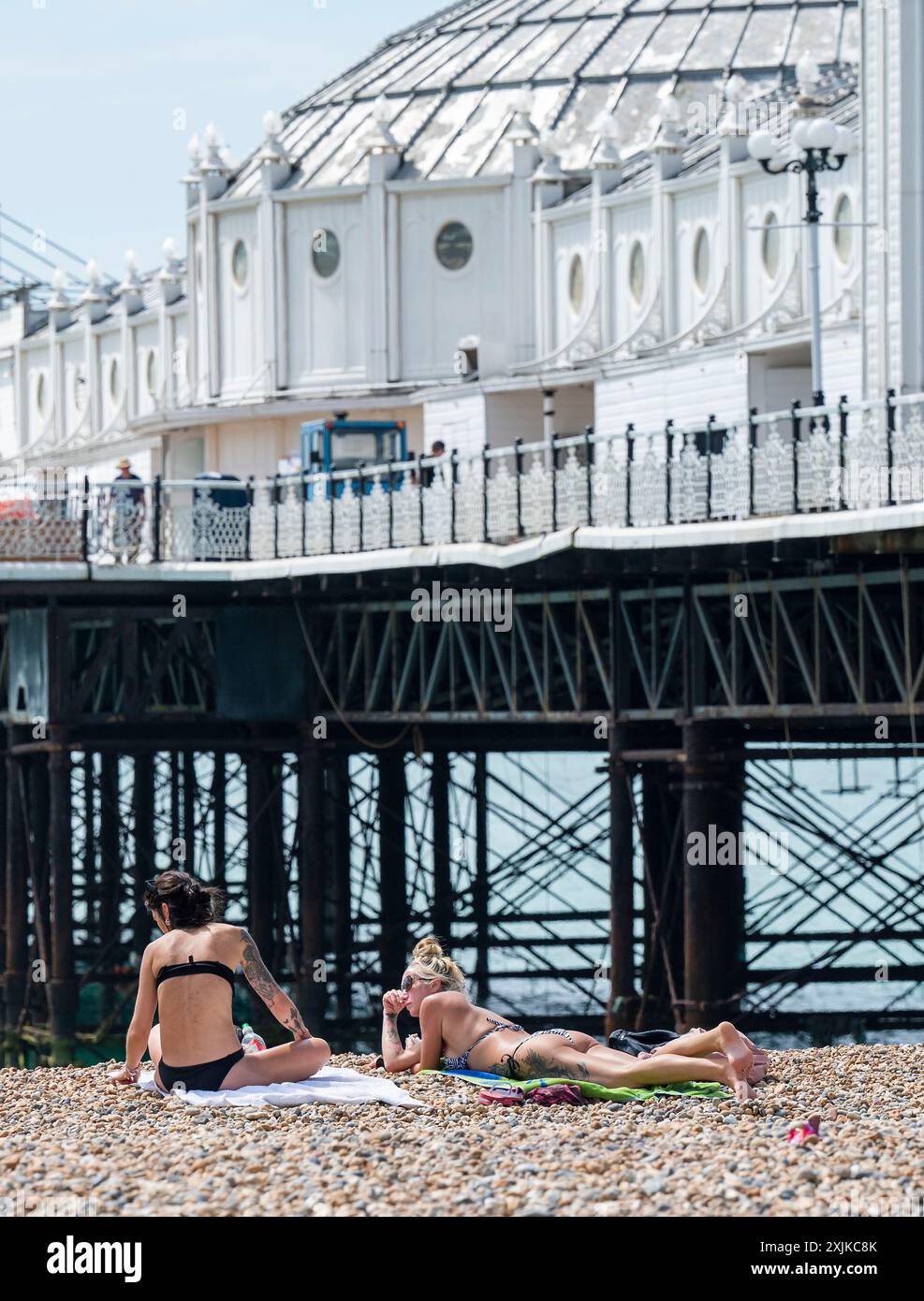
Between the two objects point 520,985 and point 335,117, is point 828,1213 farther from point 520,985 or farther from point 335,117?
point 335,117

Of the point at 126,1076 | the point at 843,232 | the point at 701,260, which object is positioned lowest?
the point at 126,1076

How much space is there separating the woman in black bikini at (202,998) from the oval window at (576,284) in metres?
41.1

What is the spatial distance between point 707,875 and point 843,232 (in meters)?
16.8

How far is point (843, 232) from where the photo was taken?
46594 millimetres

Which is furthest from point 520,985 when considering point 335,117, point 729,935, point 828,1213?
point 828,1213

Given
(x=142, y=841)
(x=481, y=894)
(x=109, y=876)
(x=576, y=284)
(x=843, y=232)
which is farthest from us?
(x=576, y=284)

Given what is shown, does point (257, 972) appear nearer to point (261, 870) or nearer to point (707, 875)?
point (707, 875)

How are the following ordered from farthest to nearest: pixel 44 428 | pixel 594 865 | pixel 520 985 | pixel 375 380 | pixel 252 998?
pixel 594 865, pixel 44 428, pixel 375 380, pixel 520 985, pixel 252 998

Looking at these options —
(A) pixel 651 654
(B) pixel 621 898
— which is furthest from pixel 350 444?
(B) pixel 621 898

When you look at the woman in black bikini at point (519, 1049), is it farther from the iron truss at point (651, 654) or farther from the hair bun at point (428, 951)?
the iron truss at point (651, 654)

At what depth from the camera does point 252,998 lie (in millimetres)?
48469

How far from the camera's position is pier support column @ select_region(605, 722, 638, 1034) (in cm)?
3453

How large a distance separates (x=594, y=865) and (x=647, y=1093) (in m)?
114
